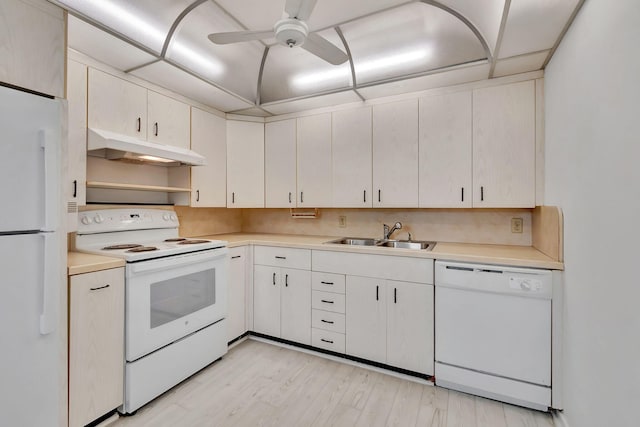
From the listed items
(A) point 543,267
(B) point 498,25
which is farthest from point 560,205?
(B) point 498,25

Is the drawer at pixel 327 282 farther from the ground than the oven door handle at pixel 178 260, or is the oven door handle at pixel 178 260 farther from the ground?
the oven door handle at pixel 178 260

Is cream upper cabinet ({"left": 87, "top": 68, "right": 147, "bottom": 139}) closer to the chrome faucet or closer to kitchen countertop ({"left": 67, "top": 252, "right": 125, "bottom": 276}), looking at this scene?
kitchen countertop ({"left": 67, "top": 252, "right": 125, "bottom": 276})

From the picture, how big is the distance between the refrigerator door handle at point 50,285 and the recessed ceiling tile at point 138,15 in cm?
123

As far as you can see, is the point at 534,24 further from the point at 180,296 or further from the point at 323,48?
the point at 180,296

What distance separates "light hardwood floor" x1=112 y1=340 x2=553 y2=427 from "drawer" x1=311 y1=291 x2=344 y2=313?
1.45 ft

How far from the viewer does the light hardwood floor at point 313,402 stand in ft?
5.84

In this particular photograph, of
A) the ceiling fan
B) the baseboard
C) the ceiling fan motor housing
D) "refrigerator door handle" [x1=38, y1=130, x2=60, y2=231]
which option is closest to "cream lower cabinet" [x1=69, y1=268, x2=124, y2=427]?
"refrigerator door handle" [x1=38, y1=130, x2=60, y2=231]

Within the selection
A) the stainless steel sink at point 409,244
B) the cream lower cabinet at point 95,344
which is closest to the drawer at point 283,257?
the stainless steel sink at point 409,244

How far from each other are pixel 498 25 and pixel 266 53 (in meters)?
1.76

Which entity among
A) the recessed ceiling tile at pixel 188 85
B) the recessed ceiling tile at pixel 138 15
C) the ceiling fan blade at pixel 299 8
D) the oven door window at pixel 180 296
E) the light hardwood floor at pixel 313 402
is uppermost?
the recessed ceiling tile at pixel 138 15

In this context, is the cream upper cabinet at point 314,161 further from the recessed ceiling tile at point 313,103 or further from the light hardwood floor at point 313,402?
the light hardwood floor at point 313,402

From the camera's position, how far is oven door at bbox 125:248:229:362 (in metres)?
1.83

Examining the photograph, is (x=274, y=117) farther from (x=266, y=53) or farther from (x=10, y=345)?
(x=10, y=345)

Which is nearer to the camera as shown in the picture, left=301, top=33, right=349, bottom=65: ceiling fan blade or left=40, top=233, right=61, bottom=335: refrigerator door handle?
left=40, top=233, right=61, bottom=335: refrigerator door handle
